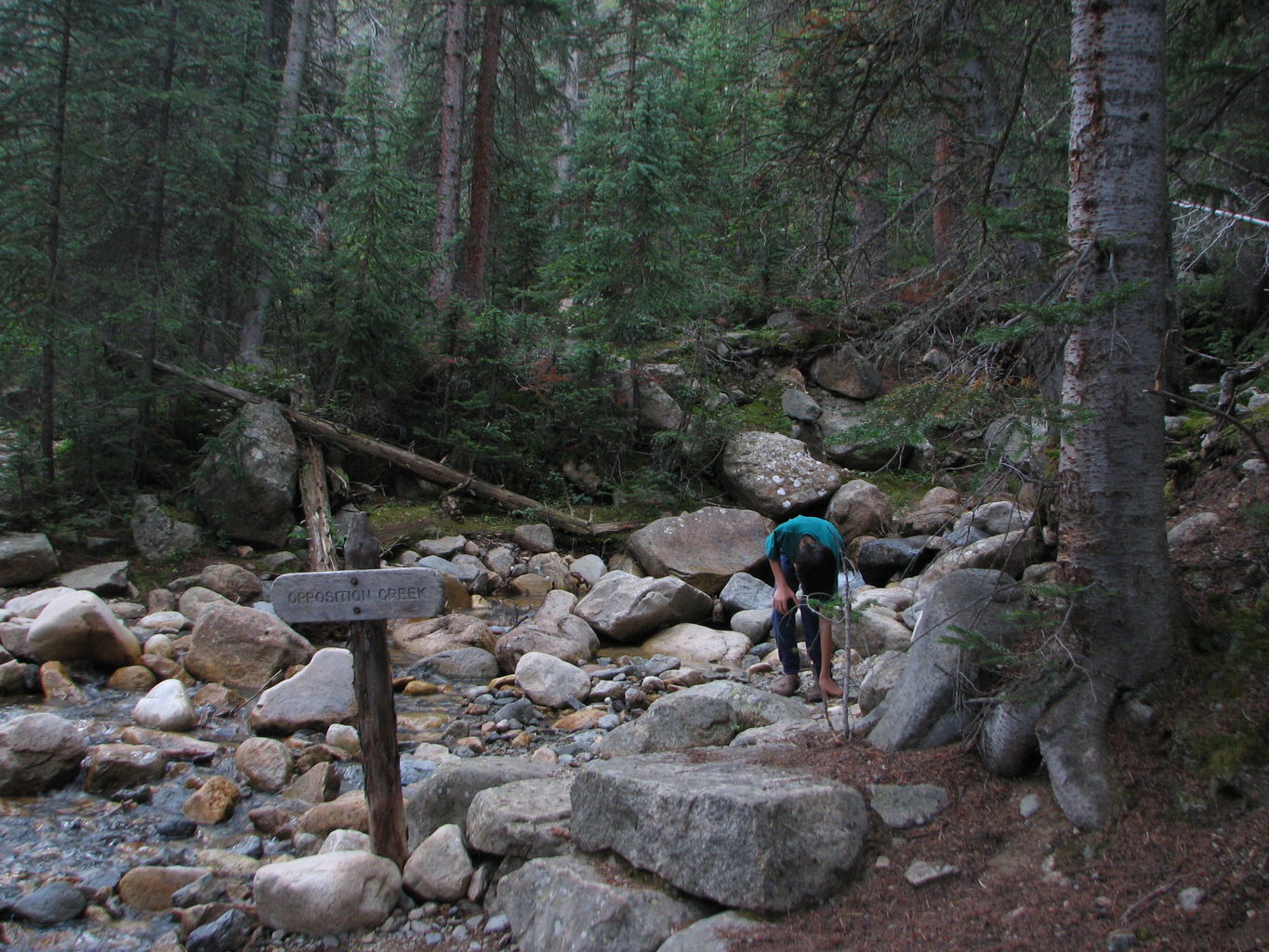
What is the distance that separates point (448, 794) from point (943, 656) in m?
2.84

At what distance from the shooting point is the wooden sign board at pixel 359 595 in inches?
170

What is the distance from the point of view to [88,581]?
978 centimetres

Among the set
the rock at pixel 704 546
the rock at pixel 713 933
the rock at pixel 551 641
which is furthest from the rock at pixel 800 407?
the rock at pixel 713 933

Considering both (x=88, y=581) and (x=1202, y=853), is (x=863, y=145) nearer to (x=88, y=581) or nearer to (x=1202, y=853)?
(x=1202, y=853)

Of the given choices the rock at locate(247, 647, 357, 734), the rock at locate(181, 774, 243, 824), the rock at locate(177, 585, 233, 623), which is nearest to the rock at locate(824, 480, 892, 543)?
the rock at locate(247, 647, 357, 734)

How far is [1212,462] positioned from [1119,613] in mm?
2911

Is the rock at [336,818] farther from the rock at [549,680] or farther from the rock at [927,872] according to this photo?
the rock at [927,872]

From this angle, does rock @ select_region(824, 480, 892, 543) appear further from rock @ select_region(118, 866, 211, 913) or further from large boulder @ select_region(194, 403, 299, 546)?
rock @ select_region(118, 866, 211, 913)

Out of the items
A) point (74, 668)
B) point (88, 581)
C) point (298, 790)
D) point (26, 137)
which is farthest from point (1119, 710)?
point (26, 137)

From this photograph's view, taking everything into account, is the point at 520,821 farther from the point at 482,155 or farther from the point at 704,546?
the point at 482,155

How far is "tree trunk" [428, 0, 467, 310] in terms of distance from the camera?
52.4 ft

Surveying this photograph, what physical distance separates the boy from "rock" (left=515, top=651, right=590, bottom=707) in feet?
6.38

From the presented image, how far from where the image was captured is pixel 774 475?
1379 centimetres

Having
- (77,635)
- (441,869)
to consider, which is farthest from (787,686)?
(77,635)
